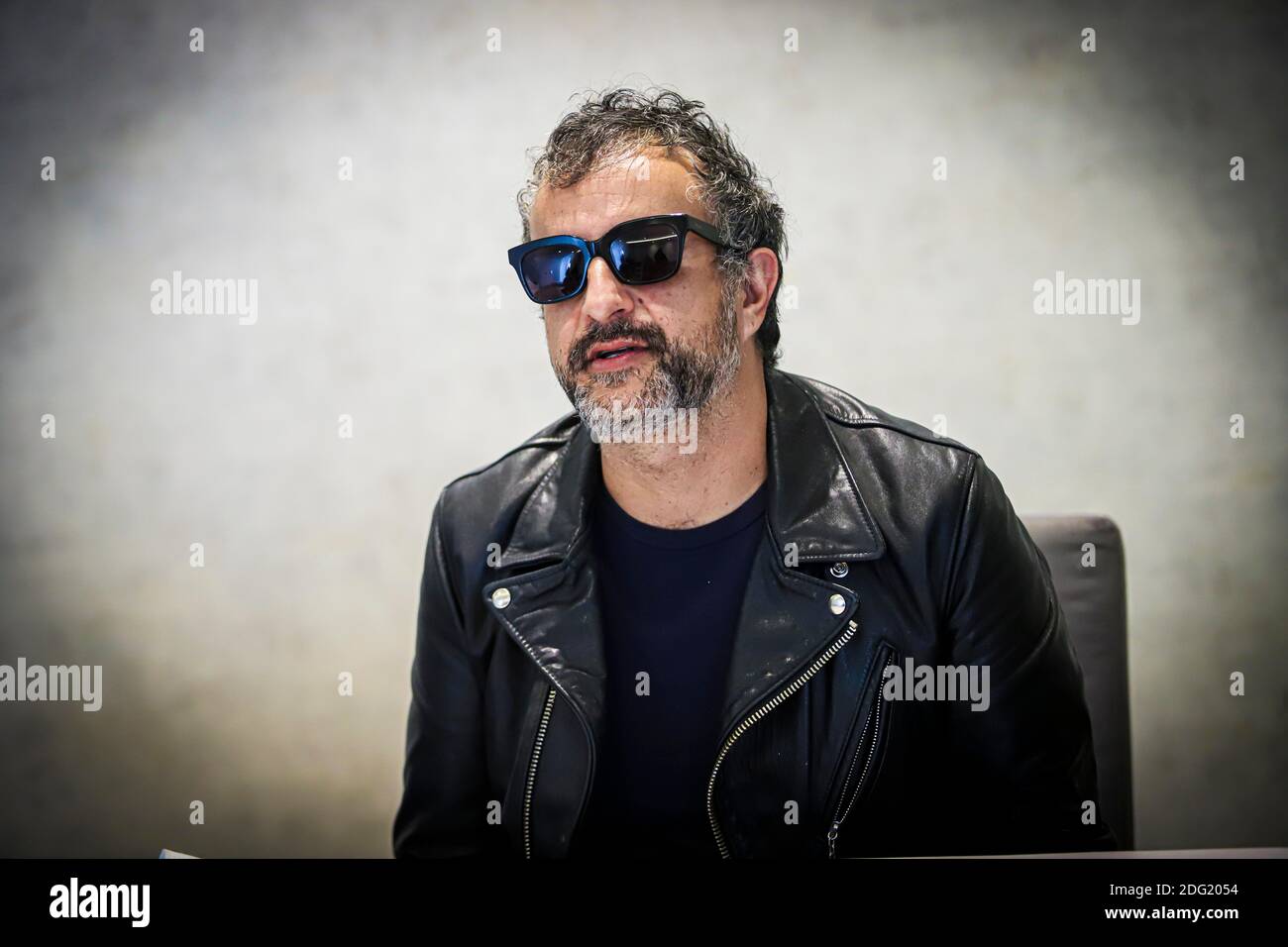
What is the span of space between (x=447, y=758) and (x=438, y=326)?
1.01m

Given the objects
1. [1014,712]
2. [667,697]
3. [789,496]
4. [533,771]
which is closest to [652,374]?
[789,496]

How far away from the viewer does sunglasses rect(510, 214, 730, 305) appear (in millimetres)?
1392

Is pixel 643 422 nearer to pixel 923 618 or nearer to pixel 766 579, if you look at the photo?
pixel 766 579

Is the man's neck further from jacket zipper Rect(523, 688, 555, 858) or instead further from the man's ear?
jacket zipper Rect(523, 688, 555, 858)

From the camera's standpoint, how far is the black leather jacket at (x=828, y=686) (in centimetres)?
143

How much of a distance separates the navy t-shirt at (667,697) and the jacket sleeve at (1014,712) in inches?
14.5

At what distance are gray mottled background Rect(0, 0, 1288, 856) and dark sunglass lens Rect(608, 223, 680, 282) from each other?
2.11 ft

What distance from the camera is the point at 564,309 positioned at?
1.45 metres

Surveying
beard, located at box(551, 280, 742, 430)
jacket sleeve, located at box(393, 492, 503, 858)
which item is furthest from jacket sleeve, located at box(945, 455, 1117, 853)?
jacket sleeve, located at box(393, 492, 503, 858)

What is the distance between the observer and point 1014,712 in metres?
1.44

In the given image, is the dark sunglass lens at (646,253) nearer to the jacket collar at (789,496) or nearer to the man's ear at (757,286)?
the man's ear at (757,286)

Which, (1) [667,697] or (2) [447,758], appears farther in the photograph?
(2) [447,758]

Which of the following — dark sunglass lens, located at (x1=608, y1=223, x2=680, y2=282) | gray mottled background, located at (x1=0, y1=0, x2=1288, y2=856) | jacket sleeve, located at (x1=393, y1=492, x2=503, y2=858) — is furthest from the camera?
gray mottled background, located at (x1=0, y1=0, x2=1288, y2=856)

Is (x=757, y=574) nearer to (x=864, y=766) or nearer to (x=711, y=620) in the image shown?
(x=711, y=620)
